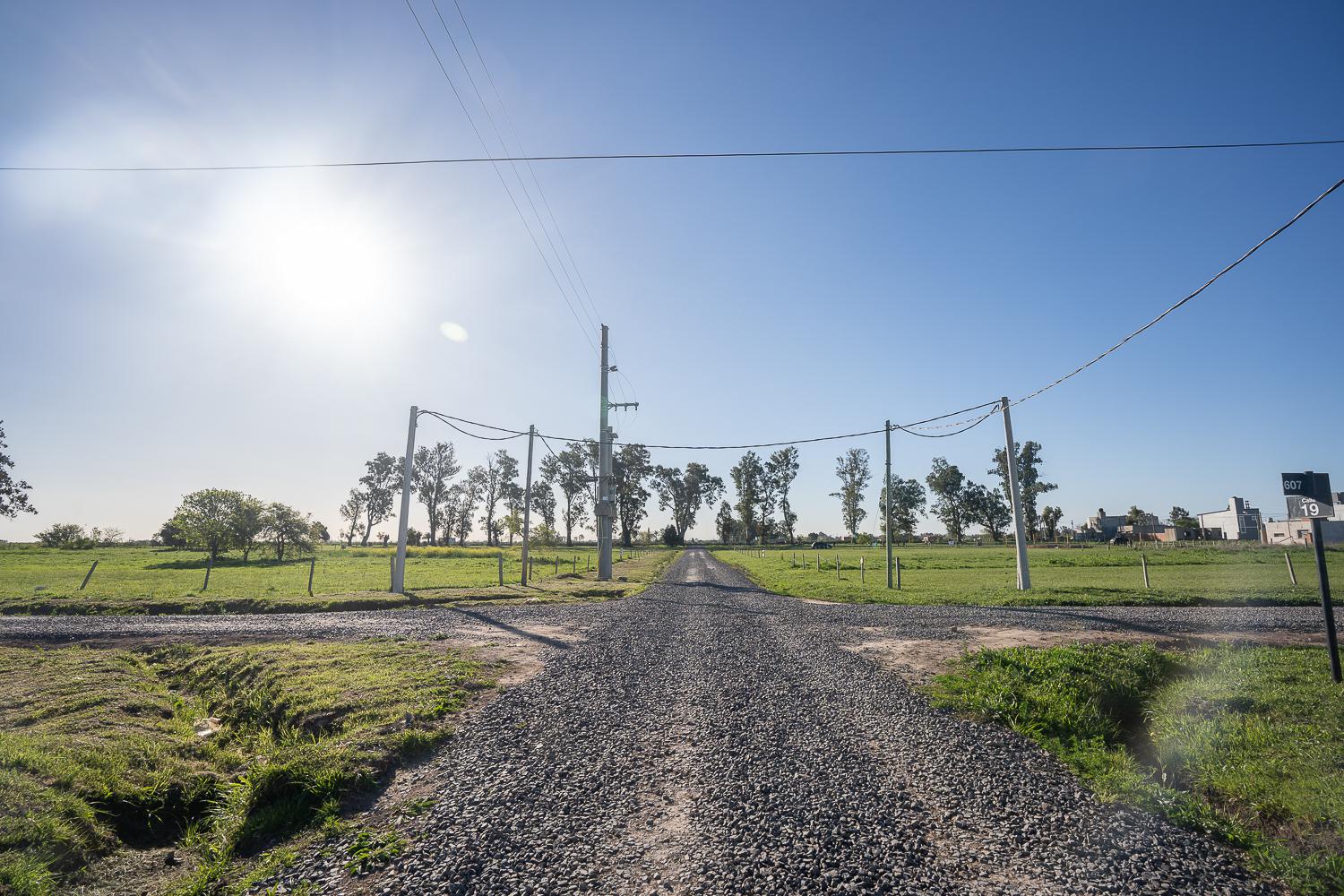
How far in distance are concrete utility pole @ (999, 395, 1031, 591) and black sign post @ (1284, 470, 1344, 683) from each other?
1259 centimetres

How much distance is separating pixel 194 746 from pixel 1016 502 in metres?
24.8

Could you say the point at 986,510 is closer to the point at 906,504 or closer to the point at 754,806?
the point at 906,504

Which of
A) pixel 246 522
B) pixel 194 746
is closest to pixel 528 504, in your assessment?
pixel 194 746

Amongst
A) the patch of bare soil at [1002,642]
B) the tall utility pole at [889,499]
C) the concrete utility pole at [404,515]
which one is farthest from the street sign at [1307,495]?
the concrete utility pole at [404,515]

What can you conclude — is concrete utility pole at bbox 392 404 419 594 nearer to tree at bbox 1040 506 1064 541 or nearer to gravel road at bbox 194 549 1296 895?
gravel road at bbox 194 549 1296 895

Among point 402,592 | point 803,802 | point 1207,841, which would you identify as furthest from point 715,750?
point 402,592

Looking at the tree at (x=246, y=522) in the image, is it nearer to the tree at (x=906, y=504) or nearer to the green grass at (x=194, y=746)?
the green grass at (x=194, y=746)

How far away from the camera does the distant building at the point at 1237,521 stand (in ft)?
285

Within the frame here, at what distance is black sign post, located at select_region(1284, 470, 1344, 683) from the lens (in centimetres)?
787

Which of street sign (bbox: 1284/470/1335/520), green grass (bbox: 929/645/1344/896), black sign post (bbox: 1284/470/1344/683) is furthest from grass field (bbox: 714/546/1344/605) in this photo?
street sign (bbox: 1284/470/1335/520)

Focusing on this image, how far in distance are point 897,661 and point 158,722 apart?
37.2ft

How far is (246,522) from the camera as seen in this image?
51.7 m

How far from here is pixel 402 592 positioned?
75.2ft

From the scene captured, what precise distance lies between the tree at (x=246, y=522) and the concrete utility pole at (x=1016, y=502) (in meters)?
60.1
